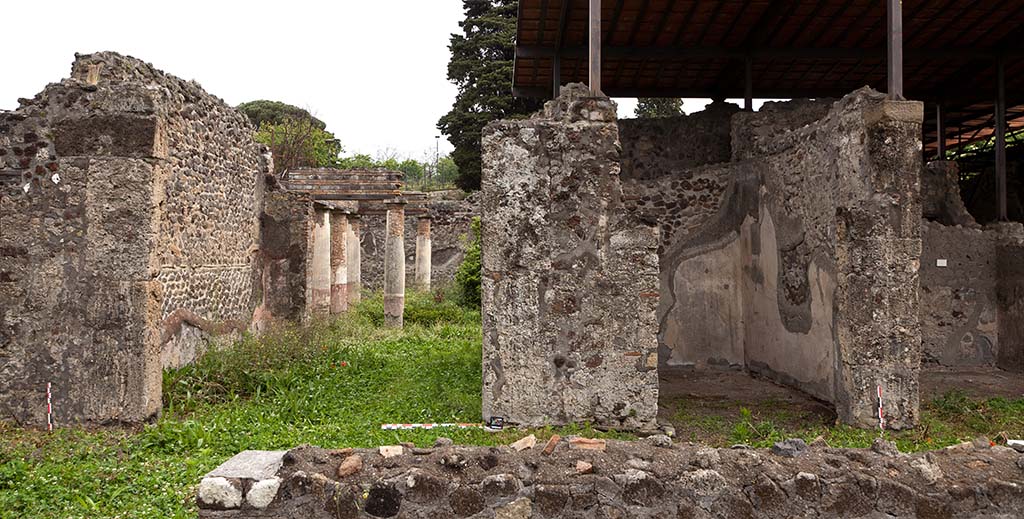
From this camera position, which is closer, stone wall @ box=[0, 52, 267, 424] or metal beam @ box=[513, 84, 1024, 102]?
stone wall @ box=[0, 52, 267, 424]

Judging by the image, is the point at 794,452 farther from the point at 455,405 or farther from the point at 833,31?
the point at 833,31

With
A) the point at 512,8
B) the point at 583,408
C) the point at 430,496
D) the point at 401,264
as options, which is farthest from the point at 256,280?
the point at 512,8

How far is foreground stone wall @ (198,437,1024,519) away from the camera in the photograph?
136 inches

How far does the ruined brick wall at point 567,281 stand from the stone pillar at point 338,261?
9758 millimetres

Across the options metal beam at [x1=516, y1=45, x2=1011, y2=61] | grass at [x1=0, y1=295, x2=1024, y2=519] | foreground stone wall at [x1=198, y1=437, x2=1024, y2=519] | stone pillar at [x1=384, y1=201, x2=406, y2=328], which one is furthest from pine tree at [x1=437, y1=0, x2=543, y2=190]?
foreground stone wall at [x1=198, y1=437, x2=1024, y2=519]

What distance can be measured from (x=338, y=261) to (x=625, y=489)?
13.3m

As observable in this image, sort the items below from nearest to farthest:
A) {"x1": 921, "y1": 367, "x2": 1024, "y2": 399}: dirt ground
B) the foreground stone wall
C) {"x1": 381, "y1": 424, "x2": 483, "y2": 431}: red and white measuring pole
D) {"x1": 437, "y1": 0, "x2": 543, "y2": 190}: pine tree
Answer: the foreground stone wall < {"x1": 381, "y1": 424, "x2": 483, "y2": 431}: red and white measuring pole < {"x1": 921, "y1": 367, "x2": 1024, "y2": 399}: dirt ground < {"x1": 437, "y1": 0, "x2": 543, "y2": 190}: pine tree

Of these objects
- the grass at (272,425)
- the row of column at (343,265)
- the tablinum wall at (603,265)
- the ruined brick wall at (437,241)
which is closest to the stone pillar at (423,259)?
the row of column at (343,265)

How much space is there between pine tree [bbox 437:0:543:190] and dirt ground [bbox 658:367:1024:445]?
17.2 meters

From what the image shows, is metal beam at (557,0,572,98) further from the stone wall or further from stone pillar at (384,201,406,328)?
the stone wall

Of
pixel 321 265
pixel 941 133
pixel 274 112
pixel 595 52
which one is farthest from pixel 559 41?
pixel 274 112

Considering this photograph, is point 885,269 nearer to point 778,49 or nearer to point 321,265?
point 778,49

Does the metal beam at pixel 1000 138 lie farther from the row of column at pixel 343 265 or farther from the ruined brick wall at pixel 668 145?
the row of column at pixel 343 265

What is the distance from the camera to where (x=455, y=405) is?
7430 mm
